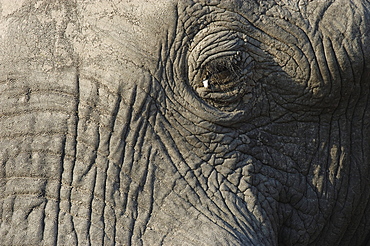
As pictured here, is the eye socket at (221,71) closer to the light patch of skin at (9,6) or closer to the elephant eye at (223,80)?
the elephant eye at (223,80)

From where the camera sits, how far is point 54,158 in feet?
9.77

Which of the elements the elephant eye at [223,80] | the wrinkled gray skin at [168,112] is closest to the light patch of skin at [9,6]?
the wrinkled gray skin at [168,112]

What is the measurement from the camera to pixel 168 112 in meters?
3.13

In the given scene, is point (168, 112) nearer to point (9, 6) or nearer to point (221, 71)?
point (221, 71)

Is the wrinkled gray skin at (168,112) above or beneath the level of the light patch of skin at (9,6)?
beneath

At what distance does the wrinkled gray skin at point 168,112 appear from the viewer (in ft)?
9.75

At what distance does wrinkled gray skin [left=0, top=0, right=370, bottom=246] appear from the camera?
117 inches

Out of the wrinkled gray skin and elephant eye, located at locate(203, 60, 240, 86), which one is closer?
the wrinkled gray skin

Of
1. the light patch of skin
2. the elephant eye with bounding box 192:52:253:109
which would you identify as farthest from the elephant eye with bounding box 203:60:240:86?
the light patch of skin

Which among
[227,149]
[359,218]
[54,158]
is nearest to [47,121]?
[54,158]

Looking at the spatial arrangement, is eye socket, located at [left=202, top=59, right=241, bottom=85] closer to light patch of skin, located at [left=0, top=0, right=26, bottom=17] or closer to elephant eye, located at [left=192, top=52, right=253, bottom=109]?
elephant eye, located at [left=192, top=52, right=253, bottom=109]

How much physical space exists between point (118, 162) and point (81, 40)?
A: 0.58m

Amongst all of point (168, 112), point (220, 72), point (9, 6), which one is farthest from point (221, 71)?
point (9, 6)

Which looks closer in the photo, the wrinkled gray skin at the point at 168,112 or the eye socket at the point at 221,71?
the wrinkled gray skin at the point at 168,112
